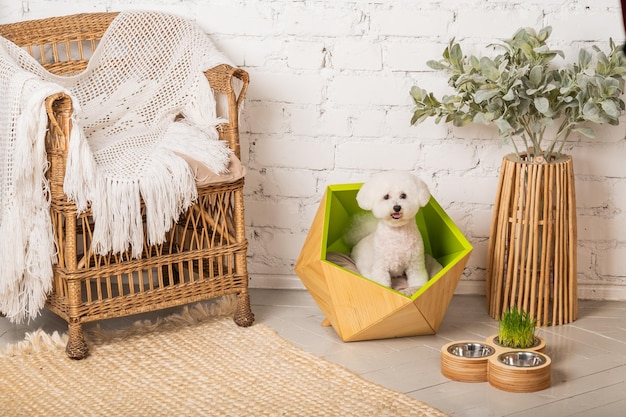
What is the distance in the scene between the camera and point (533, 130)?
2422 mm

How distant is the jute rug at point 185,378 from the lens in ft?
6.54

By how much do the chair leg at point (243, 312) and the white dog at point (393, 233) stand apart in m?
0.32

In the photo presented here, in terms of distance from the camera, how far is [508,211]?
244cm

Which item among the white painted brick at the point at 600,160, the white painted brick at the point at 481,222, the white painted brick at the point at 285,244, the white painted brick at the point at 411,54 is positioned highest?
the white painted brick at the point at 411,54

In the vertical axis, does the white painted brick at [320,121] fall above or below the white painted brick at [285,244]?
above

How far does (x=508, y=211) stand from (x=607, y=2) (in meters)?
0.66

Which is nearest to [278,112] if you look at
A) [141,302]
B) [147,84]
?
[147,84]

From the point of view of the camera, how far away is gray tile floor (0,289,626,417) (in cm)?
199

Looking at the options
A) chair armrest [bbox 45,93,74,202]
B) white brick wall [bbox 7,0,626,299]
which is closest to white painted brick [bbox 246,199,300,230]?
white brick wall [bbox 7,0,626,299]

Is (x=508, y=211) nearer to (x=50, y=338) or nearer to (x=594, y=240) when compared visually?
(x=594, y=240)

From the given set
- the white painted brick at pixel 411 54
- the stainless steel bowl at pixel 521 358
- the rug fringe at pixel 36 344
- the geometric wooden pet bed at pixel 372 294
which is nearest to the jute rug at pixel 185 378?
the rug fringe at pixel 36 344

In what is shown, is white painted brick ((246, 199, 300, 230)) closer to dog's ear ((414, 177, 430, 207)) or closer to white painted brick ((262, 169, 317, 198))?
white painted brick ((262, 169, 317, 198))

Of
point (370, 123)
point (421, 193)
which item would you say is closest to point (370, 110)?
point (370, 123)

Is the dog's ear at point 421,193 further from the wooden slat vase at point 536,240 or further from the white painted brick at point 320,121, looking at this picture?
the white painted brick at point 320,121
